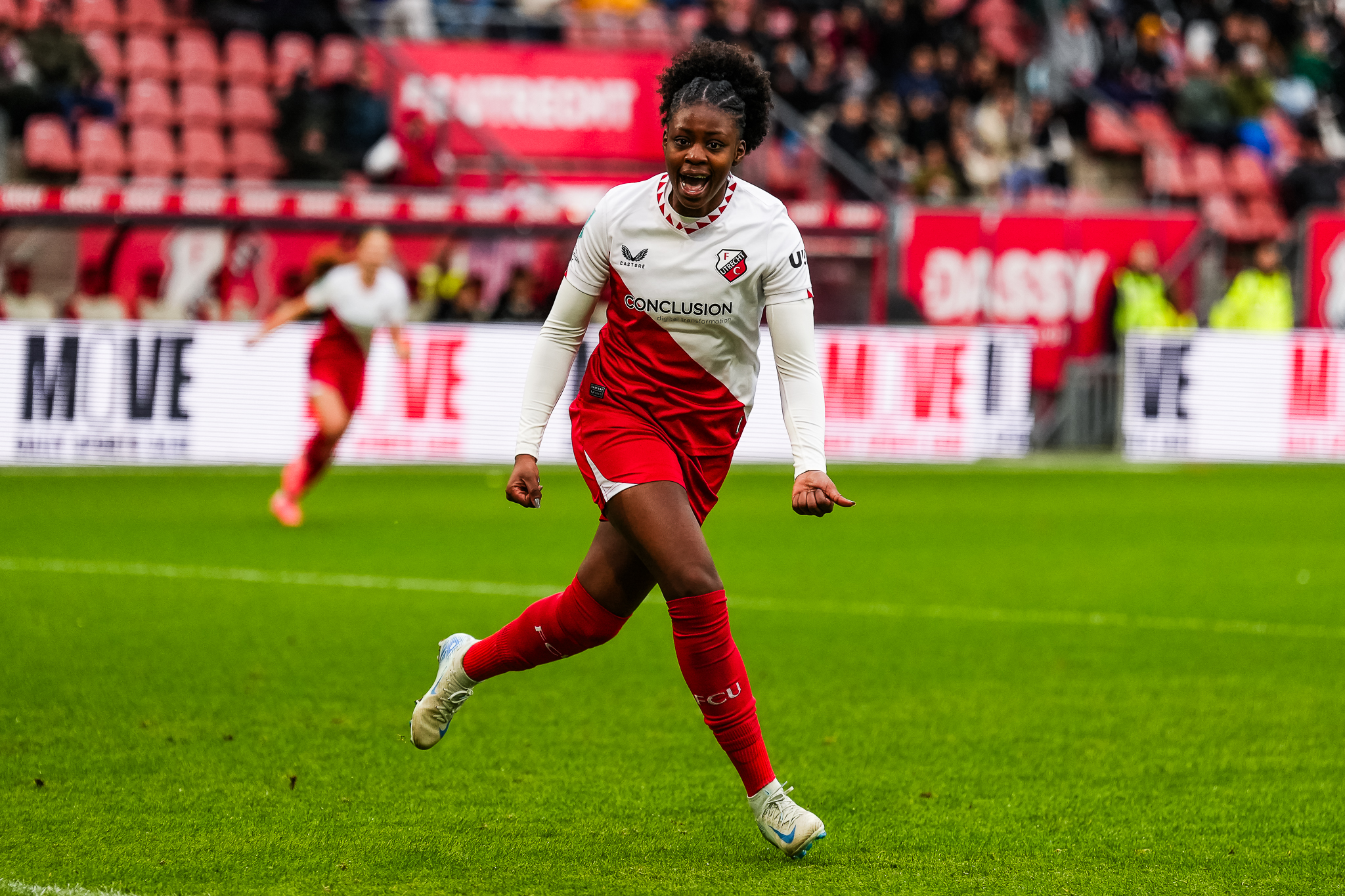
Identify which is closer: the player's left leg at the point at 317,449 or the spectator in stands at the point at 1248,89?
the player's left leg at the point at 317,449

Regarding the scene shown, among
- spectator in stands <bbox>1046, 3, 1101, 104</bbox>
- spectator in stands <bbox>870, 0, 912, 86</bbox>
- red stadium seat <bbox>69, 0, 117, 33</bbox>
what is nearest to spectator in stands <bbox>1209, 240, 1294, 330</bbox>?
spectator in stands <bbox>1046, 3, 1101, 104</bbox>

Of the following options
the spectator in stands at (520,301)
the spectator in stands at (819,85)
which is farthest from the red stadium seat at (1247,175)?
the spectator in stands at (520,301)

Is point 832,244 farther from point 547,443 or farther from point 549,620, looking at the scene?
point 549,620

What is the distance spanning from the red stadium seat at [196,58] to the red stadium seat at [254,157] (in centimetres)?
94

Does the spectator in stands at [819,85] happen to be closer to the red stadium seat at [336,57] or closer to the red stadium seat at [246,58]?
the red stadium seat at [336,57]

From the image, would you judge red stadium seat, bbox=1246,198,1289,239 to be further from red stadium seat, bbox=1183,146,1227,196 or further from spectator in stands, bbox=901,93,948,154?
spectator in stands, bbox=901,93,948,154

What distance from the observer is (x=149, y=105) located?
20953mm

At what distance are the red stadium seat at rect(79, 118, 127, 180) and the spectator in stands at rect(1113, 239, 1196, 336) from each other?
1186 centimetres

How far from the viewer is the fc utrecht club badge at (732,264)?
4852mm

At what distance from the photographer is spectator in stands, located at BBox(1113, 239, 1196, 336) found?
2100 cm

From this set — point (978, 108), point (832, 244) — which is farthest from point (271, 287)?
point (978, 108)

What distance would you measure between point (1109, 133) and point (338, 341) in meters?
14.8

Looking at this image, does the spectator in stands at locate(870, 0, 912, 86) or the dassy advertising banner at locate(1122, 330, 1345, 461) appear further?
the spectator in stands at locate(870, 0, 912, 86)

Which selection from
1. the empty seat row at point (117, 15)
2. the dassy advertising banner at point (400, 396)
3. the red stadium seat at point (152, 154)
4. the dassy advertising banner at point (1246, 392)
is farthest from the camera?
the empty seat row at point (117, 15)
